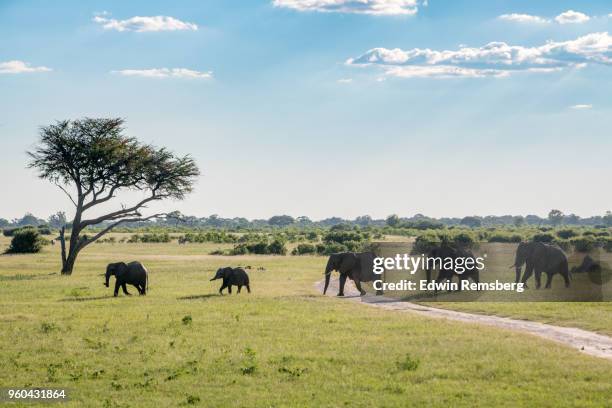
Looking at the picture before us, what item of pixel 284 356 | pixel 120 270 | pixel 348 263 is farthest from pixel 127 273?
pixel 284 356

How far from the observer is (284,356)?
20141 mm

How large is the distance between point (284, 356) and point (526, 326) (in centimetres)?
1028

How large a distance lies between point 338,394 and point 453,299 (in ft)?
62.3

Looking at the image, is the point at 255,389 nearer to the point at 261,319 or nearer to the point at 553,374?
the point at 553,374

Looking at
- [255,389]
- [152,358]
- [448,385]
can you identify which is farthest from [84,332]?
[448,385]

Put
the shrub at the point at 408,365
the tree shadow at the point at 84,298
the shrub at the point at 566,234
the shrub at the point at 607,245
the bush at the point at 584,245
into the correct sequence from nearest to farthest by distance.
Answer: the shrub at the point at 408,365
the tree shadow at the point at 84,298
the shrub at the point at 607,245
the bush at the point at 584,245
the shrub at the point at 566,234

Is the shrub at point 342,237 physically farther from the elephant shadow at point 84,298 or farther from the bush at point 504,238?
the elephant shadow at point 84,298

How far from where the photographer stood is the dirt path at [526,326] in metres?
21.9

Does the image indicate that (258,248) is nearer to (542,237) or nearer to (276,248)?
(276,248)

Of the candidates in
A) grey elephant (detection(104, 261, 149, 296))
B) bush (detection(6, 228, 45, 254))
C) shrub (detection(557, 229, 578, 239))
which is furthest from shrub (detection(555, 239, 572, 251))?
grey elephant (detection(104, 261, 149, 296))

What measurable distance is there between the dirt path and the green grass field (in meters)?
1.01

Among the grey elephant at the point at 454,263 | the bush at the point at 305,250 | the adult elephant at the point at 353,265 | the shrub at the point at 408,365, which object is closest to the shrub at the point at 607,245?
the bush at the point at 305,250

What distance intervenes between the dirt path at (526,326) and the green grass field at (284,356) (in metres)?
1.01

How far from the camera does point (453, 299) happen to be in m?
34.8
